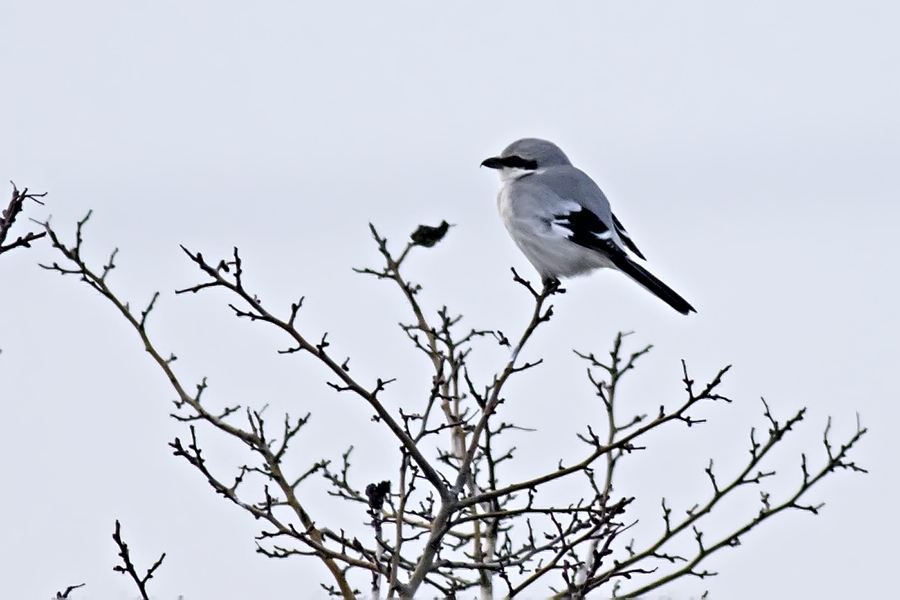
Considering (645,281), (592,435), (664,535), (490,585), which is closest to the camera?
(592,435)

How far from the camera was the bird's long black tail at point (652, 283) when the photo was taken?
4.57 m

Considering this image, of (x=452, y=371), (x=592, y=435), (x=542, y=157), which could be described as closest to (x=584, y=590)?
(x=592, y=435)

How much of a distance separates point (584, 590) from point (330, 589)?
1.31 meters

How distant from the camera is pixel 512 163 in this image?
5566 mm

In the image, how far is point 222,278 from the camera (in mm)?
2771

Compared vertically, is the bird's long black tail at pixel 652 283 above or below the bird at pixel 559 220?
below

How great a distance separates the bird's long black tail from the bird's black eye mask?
0.89 meters

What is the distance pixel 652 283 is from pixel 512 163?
120cm

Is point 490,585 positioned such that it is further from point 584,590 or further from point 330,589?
point 584,590

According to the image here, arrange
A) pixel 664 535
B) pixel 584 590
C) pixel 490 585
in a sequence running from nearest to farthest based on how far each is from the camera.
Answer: pixel 584 590, pixel 664 535, pixel 490 585

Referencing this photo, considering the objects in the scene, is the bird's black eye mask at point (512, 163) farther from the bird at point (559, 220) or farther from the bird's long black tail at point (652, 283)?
the bird's long black tail at point (652, 283)

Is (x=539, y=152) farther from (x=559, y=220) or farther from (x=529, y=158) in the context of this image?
(x=559, y=220)

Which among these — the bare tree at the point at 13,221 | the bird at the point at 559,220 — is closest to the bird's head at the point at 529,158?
the bird at the point at 559,220

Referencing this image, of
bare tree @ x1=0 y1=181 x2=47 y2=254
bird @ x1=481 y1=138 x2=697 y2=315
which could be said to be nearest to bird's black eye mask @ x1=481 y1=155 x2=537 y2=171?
bird @ x1=481 y1=138 x2=697 y2=315
